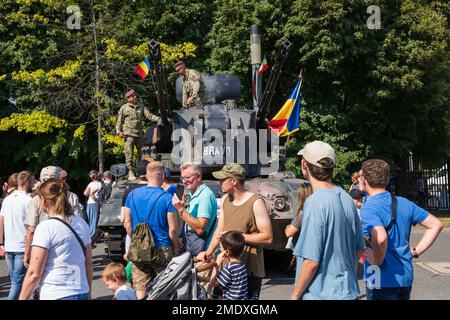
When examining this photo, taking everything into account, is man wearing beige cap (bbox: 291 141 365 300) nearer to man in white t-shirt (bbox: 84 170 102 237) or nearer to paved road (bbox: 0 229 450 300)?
paved road (bbox: 0 229 450 300)

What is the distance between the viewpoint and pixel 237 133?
10.8 m

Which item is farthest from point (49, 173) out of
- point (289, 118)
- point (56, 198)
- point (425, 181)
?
point (425, 181)

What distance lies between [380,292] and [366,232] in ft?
1.56

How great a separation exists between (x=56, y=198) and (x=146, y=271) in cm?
145

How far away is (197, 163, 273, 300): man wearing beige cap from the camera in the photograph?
5.38 meters

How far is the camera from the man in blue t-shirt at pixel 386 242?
182 inches

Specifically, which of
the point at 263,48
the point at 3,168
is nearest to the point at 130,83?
the point at 263,48

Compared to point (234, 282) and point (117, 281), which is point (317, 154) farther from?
point (117, 281)

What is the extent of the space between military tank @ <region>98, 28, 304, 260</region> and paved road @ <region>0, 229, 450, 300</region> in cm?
64

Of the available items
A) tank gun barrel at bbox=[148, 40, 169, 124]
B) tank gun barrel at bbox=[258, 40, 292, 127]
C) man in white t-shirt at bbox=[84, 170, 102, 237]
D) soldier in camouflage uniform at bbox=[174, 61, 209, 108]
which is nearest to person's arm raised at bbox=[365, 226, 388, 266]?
tank gun barrel at bbox=[148, 40, 169, 124]

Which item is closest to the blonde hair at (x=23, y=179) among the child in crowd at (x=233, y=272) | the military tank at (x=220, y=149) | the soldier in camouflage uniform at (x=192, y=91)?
the military tank at (x=220, y=149)

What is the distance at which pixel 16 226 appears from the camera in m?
7.15

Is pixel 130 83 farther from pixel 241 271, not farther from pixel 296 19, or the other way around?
pixel 241 271

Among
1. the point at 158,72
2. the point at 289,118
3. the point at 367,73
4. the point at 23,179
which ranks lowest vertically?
the point at 23,179
